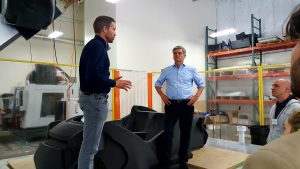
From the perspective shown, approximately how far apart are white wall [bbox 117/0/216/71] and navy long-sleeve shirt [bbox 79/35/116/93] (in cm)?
378

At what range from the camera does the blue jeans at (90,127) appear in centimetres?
169

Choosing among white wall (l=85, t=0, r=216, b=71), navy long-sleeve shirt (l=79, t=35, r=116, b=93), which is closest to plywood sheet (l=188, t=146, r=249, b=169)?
navy long-sleeve shirt (l=79, t=35, r=116, b=93)

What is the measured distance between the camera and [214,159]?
2.76 m

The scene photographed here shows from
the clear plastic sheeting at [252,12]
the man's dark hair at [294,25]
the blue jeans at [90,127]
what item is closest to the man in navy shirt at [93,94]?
the blue jeans at [90,127]

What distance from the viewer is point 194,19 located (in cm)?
768

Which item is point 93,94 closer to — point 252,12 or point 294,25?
point 294,25

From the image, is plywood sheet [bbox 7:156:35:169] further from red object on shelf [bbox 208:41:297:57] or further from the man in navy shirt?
red object on shelf [bbox 208:41:297:57]

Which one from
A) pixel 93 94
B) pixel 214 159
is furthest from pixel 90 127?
pixel 214 159

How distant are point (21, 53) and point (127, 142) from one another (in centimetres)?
550

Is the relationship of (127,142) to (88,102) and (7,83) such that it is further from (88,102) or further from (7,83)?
(7,83)

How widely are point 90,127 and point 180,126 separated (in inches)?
44.0

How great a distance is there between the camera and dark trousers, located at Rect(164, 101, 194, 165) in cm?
248

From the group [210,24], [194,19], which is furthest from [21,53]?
[210,24]

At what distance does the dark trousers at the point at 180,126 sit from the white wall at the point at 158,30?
10.7 feet
